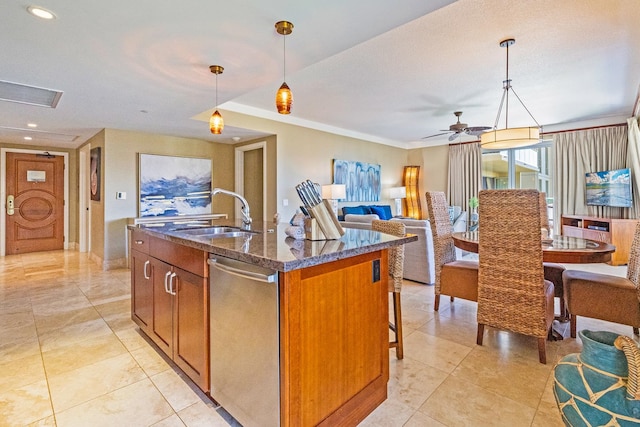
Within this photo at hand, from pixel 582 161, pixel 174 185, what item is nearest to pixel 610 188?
pixel 582 161

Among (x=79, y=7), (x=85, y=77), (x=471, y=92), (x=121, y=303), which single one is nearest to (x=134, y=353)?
(x=121, y=303)

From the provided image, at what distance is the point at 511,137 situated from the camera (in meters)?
3.34

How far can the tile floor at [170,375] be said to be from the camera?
5.35 feet

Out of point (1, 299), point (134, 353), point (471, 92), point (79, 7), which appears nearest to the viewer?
point (79, 7)

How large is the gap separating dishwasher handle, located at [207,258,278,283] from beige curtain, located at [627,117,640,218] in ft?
21.3

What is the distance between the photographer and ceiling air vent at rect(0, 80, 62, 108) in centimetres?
316

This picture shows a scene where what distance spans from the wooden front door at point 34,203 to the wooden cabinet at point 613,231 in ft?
33.0

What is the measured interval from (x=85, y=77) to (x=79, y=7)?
125 centimetres

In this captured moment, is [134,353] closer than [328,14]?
No

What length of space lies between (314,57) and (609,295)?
2.79 m

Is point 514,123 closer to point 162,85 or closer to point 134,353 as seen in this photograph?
point 162,85

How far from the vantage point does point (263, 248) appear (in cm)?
148

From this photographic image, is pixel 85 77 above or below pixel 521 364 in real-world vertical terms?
above

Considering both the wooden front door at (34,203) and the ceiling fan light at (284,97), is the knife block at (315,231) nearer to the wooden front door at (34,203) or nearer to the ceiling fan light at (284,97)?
the ceiling fan light at (284,97)
